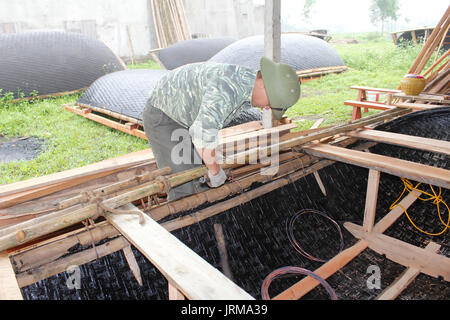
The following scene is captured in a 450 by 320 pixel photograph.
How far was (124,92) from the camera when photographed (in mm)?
6801

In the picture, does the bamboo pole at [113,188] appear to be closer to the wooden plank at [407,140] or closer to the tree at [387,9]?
the wooden plank at [407,140]

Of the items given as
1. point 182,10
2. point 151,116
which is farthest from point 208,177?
point 182,10

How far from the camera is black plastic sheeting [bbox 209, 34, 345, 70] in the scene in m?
8.77

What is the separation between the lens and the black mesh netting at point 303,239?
251cm

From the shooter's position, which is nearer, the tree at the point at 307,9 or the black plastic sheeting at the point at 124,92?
the black plastic sheeting at the point at 124,92

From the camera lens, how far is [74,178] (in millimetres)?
3039

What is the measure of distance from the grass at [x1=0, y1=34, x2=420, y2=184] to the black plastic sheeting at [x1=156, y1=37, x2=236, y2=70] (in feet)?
10.2

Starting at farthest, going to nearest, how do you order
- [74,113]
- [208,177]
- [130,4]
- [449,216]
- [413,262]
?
1. [130,4]
2. [74,113]
3. [449,216]
4. [413,262]
5. [208,177]

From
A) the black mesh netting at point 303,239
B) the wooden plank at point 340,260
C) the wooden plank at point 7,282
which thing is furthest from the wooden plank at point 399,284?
the wooden plank at point 7,282

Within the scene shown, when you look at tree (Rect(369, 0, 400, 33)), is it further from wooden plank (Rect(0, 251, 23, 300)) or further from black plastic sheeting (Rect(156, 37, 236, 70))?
wooden plank (Rect(0, 251, 23, 300))

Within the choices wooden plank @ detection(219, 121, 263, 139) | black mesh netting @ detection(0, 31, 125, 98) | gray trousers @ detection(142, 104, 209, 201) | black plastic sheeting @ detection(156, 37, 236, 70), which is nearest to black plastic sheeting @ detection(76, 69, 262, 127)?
black mesh netting @ detection(0, 31, 125, 98)

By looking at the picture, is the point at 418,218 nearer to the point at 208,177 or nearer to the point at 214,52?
the point at 208,177

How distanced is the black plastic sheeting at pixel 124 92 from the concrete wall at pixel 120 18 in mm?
6627
